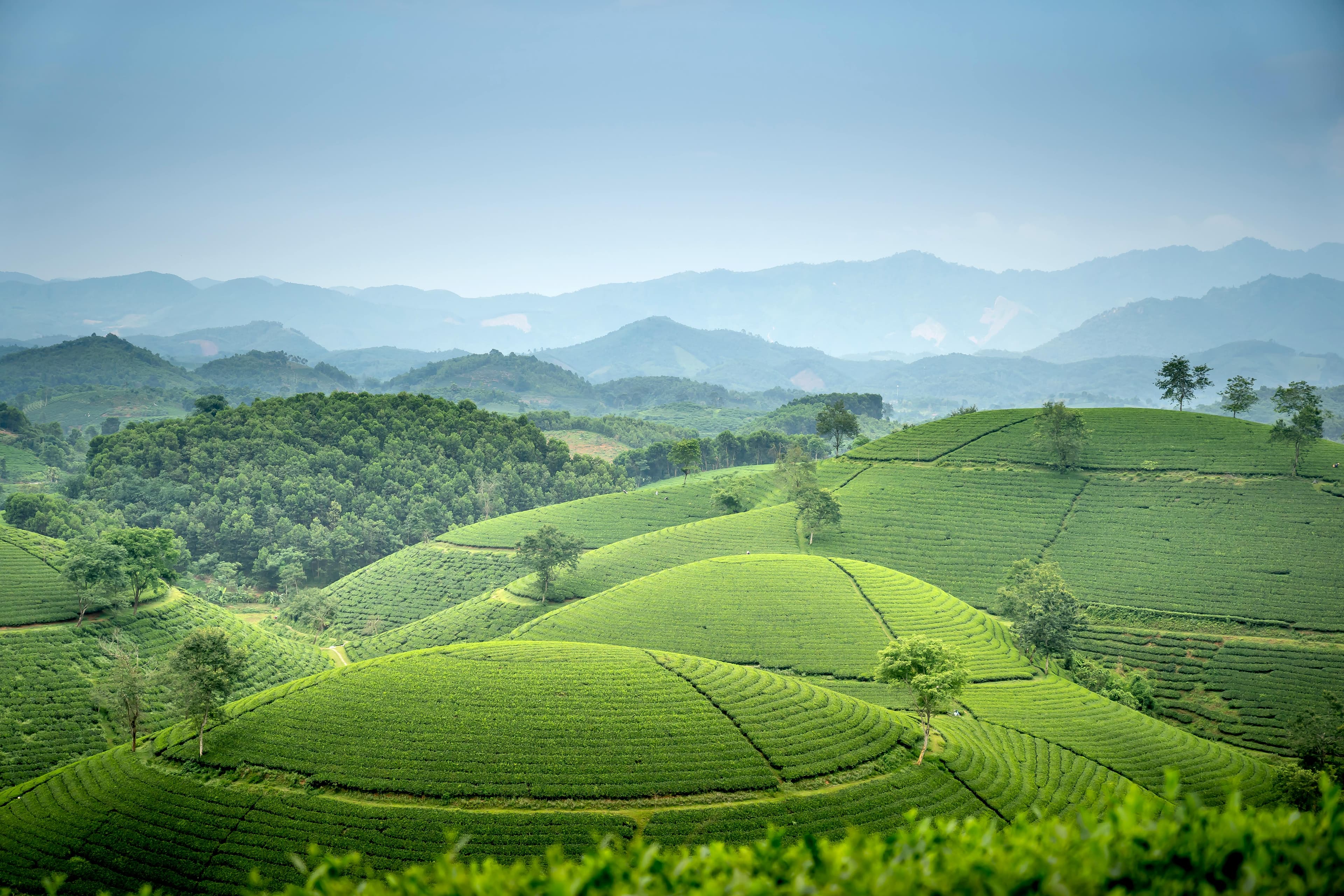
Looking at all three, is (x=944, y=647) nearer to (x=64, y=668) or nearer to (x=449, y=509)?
(x=64, y=668)

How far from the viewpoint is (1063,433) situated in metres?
96.6

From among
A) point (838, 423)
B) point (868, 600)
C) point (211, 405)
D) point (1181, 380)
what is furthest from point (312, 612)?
point (1181, 380)

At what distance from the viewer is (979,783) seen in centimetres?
3769

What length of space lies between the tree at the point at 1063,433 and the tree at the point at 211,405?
584 ft

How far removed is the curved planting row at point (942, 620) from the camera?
193ft

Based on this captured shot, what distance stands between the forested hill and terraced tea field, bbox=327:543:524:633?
25.1 metres

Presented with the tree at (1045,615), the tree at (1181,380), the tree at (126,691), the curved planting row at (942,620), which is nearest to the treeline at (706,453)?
the tree at (1181,380)

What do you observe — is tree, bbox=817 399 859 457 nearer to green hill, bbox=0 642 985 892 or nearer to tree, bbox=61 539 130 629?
green hill, bbox=0 642 985 892

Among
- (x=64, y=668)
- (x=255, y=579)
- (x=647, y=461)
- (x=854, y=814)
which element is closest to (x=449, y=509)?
(x=255, y=579)

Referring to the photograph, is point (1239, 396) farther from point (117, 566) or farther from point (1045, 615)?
point (117, 566)

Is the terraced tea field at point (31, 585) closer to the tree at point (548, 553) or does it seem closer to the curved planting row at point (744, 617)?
the curved planting row at point (744, 617)

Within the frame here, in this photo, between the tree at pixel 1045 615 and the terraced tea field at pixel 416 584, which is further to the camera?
the terraced tea field at pixel 416 584

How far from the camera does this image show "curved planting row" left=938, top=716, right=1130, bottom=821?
121 feet

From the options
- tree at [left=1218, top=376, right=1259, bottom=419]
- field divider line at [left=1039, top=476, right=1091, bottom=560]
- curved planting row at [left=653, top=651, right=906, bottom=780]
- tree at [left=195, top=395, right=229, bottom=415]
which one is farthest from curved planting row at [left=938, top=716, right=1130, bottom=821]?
tree at [left=195, top=395, right=229, bottom=415]
